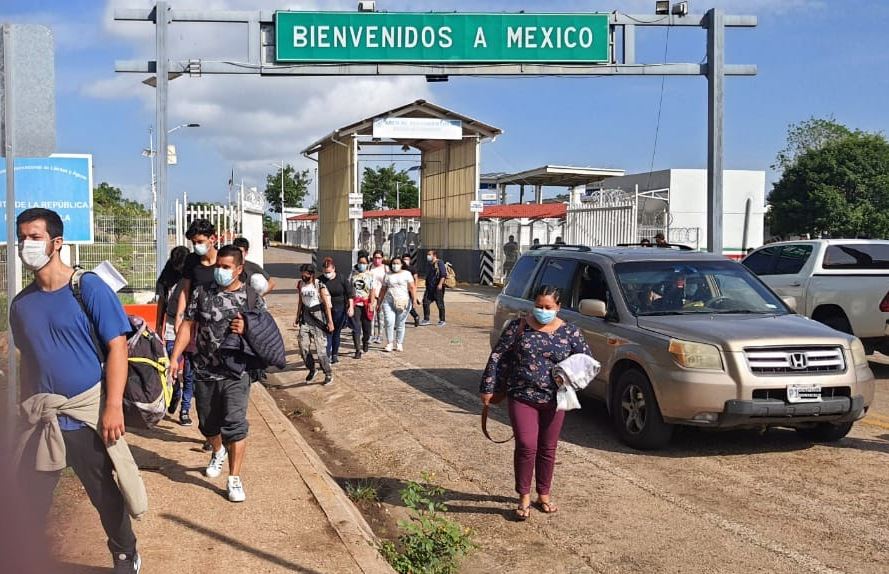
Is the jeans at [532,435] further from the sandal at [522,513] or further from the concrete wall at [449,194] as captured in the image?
the concrete wall at [449,194]

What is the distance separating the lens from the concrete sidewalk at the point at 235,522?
17.4ft

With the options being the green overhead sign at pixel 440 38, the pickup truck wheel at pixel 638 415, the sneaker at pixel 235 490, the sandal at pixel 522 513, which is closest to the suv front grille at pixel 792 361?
the pickup truck wheel at pixel 638 415

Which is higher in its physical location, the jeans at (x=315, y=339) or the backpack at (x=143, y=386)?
the backpack at (x=143, y=386)

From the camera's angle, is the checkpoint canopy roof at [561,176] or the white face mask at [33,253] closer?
the white face mask at [33,253]

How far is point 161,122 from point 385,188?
77851mm

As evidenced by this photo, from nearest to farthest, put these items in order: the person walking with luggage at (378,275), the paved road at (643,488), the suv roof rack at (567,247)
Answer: the paved road at (643,488), the suv roof rack at (567,247), the person walking with luggage at (378,275)

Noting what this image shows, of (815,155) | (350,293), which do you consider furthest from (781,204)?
(350,293)

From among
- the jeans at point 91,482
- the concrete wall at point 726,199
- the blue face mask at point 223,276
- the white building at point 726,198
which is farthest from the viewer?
the concrete wall at point 726,199

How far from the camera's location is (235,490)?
21.5 feet

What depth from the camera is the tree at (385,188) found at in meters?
91.8

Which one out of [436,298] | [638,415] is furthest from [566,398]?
[436,298]

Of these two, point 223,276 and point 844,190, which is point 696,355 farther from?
point 844,190

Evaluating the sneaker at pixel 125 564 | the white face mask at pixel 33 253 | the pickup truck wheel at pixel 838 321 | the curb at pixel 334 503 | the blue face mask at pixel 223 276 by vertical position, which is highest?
the white face mask at pixel 33 253

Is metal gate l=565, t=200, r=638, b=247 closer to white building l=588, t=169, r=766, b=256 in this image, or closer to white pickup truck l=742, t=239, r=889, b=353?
white building l=588, t=169, r=766, b=256
